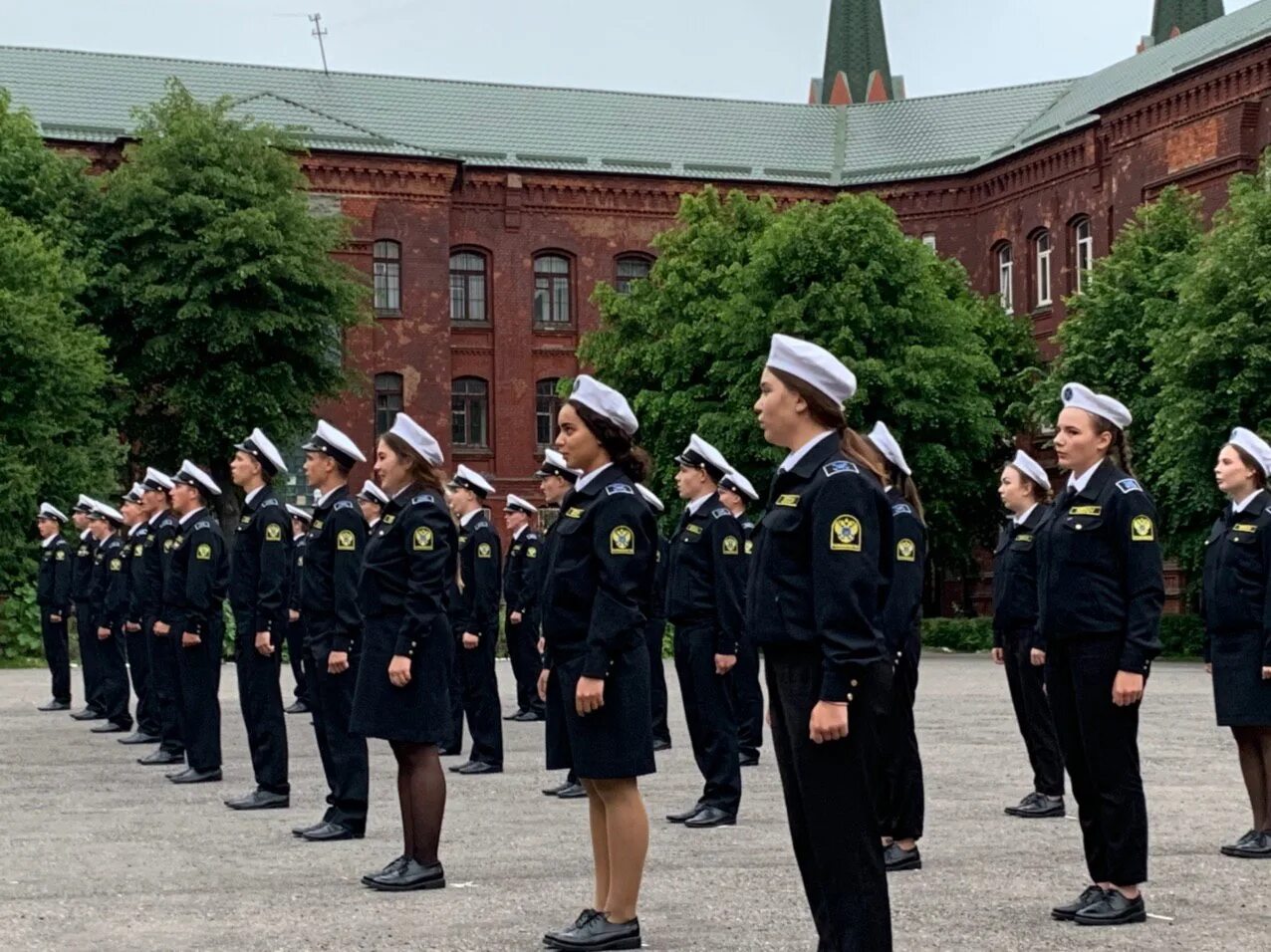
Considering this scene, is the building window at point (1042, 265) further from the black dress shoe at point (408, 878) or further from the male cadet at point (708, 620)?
the black dress shoe at point (408, 878)

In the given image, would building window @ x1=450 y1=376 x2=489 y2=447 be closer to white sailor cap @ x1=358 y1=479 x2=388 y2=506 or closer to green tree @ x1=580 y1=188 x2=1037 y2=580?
green tree @ x1=580 y1=188 x2=1037 y2=580

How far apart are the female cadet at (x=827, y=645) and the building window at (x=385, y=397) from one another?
1886 inches

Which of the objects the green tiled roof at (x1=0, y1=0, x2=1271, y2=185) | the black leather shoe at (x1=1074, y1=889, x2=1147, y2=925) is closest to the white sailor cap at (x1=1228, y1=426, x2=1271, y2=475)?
the black leather shoe at (x1=1074, y1=889, x2=1147, y2=925)

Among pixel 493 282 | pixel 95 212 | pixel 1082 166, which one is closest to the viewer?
pixel 95 212

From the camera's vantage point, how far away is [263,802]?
1302 centimetres

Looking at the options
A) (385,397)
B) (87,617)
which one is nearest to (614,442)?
(87,617)

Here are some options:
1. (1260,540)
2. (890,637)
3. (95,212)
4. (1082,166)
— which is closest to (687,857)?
(890,637)

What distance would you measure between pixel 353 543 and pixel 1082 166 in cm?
4297

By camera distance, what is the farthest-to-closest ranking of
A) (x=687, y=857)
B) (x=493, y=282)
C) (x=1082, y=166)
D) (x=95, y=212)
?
1. (x=493, y=282)
2. (x=1082, y=166)
3. (x=95, y=212)
4. (x=687, y=857)

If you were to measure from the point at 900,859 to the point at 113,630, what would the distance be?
11733 mm

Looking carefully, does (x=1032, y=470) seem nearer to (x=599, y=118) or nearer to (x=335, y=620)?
(x=335, y=620)

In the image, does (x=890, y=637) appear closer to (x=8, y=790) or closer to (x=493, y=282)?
(x=8, y=790)

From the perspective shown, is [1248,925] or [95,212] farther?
[95,212]

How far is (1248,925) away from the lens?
846 cm
